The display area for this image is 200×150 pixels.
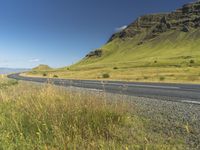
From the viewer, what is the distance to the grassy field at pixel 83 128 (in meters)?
4.30

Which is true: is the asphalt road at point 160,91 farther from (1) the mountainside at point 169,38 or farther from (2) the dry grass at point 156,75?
(1) the mountainside at point 169,38

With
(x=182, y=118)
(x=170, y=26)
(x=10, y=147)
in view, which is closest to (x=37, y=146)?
(x=10, y=147)

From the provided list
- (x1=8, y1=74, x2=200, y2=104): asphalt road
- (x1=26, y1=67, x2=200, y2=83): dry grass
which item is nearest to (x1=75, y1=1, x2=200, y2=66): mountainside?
(x1=26, y1=67, x2=200, y2=83): dry grass

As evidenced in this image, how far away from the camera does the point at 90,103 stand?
5727 mm

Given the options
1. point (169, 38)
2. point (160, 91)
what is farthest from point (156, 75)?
point (169, 38)

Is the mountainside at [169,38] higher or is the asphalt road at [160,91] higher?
the mountainside at [169,38]

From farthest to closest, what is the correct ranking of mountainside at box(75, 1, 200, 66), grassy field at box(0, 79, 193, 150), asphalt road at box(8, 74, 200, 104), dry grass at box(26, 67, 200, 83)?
mountainside at box(75, 1, 200, 66) → dry grass at box(26, 67, 200, 83) → asphalt road at box(8, 74, 200, 104) → grassy field at box(0, 79, 193, 150)

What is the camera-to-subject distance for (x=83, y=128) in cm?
482

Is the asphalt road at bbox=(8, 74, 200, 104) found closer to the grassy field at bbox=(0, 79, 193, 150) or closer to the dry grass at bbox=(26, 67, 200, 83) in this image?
the grassy field at bbox=(0, 79, 193, 150)

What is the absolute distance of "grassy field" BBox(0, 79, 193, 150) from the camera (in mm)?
4301

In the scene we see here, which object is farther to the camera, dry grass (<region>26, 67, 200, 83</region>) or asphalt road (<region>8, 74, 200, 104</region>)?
dry grass (<region>26, 67, 200, 83</region>)

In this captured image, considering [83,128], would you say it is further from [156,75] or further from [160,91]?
[156,75]

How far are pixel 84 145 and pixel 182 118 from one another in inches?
126

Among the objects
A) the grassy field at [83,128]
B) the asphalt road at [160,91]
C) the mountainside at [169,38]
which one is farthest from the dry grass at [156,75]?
the mountainside at [169,38]
